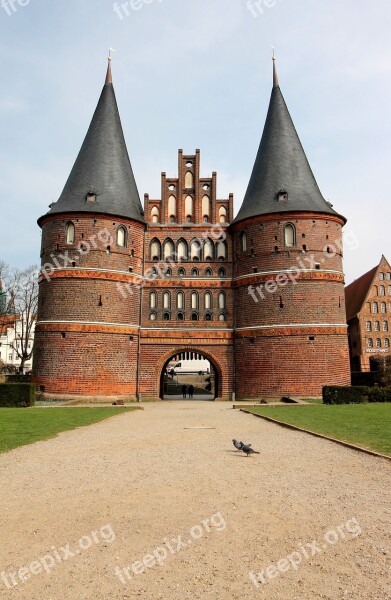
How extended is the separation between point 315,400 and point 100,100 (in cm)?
2212

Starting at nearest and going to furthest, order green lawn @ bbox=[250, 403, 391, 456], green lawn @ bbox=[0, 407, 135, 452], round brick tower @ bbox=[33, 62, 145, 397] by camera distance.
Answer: green lawn @ bbox=[250, 403, 391, 456] → green lawn @ bbox=[0, 407, 135, 452] → round brick tower @ bbox=[33, 62, 145, 397]

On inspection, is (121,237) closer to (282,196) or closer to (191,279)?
(191,279)

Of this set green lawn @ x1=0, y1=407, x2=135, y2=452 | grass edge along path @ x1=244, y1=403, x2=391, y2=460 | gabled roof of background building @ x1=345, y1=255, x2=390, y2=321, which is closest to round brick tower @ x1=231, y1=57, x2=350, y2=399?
grass edge along path @ x1=244, y1=403, x2=391, y2=460

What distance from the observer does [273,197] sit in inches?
1075

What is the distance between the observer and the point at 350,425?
13.1 meters

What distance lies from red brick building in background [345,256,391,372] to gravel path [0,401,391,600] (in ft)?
128

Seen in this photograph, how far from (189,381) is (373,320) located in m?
20.0

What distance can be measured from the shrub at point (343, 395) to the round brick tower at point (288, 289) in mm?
3412

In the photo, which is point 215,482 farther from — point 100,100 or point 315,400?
point 100,100

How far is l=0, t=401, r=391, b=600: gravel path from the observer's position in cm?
407

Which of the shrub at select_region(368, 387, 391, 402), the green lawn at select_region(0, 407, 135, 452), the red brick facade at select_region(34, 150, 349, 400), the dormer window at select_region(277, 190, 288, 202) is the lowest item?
the green lawn at select_region(0, 407, 135, 452)

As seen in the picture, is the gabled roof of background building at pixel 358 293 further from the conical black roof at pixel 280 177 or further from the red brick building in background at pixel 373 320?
the conical black roof at pixel 280 177

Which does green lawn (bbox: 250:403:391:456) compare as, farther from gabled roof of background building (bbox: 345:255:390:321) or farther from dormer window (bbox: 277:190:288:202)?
gabled roof of background building (bbox: 345:255:390:321)

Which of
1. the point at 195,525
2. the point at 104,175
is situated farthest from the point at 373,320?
the point at 195,525
